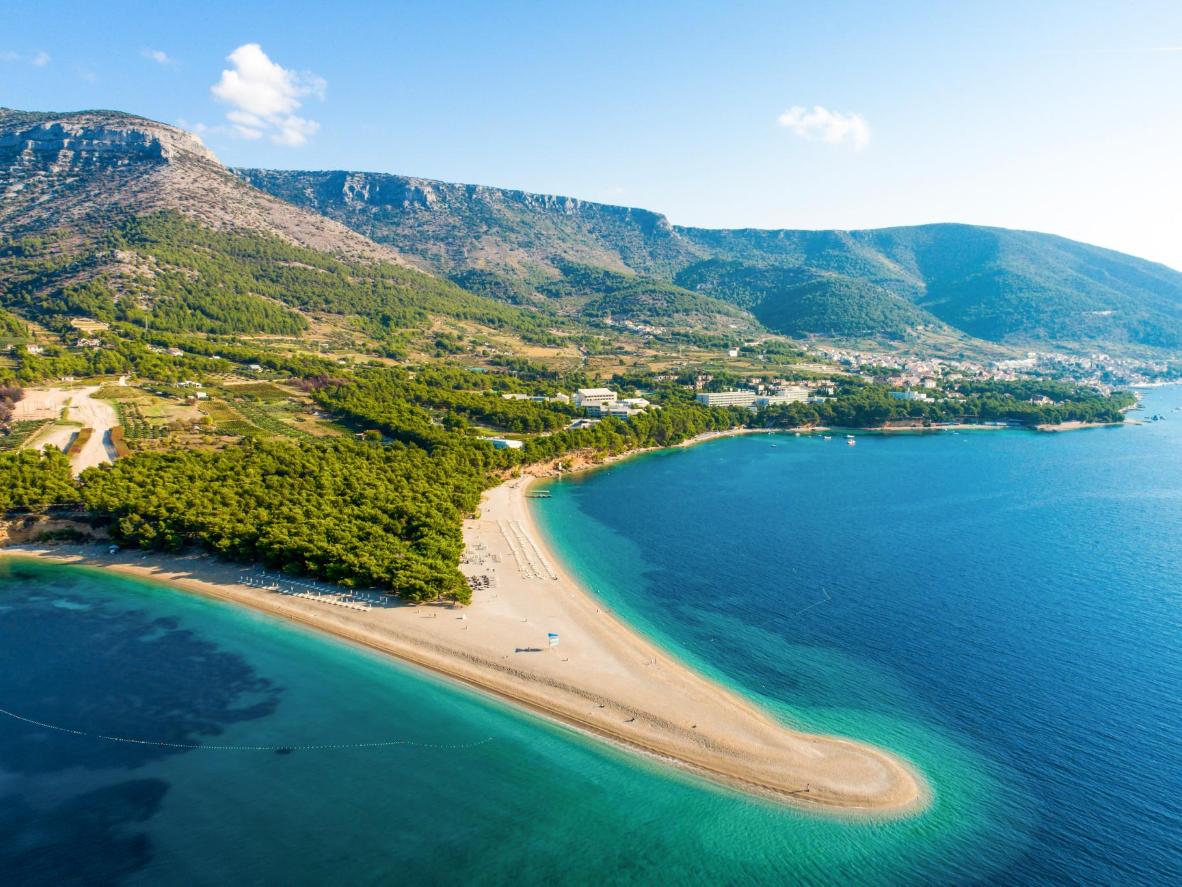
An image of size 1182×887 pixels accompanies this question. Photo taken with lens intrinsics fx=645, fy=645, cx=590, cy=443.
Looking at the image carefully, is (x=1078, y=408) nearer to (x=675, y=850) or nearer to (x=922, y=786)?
(x=922, y=786)

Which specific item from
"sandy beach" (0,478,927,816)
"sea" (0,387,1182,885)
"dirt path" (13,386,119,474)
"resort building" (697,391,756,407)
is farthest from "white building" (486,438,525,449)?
"resort building" (697,391,756,407)

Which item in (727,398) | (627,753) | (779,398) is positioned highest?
(779,398)

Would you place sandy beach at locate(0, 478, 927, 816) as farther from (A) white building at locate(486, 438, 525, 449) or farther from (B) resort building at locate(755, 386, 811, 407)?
(B) resort building at locate(755, 386, 811, 407)

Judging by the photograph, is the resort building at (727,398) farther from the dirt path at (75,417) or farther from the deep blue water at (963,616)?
the dirt path at (75,417)

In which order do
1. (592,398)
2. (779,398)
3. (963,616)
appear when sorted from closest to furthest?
(963,616), (592,398), (779,398)

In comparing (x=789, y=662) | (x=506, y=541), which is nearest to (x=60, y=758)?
(x=506, y=541)

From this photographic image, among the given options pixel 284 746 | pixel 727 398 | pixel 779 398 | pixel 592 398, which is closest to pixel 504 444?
pixel 592 398

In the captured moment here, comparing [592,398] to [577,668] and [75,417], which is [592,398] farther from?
[577,668]
